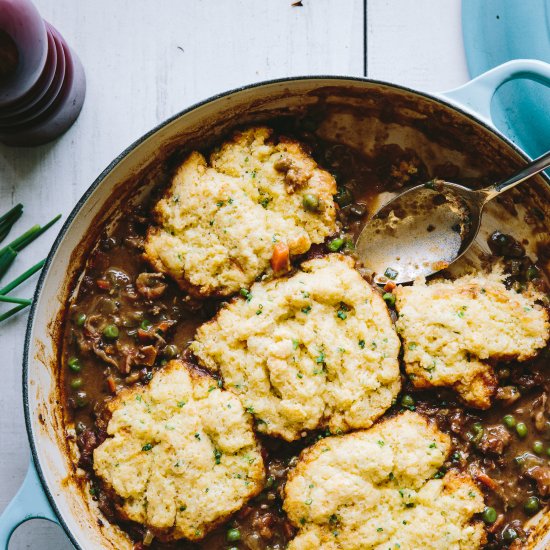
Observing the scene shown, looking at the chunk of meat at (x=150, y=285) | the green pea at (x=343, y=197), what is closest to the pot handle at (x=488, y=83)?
the green pea at (x=343, y=197)

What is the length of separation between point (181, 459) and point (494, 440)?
5.28 ft

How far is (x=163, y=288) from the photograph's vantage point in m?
3.59

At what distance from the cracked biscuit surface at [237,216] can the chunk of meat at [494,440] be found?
4.41 feet

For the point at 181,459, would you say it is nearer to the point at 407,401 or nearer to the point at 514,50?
the point at 407,401

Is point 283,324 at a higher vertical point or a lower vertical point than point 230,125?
lower

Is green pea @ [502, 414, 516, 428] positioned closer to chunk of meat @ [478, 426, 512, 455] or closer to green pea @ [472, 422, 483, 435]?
chunk of meat @ [478, 426, 512, 455]

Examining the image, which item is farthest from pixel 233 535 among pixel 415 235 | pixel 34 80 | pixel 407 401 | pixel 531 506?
pixel 34 80

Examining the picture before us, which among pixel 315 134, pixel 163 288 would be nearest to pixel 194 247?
pixel 163 288

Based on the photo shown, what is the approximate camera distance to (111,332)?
358 centimetres

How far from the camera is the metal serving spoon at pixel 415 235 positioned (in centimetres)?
369

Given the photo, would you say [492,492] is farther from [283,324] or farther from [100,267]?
[100,267]

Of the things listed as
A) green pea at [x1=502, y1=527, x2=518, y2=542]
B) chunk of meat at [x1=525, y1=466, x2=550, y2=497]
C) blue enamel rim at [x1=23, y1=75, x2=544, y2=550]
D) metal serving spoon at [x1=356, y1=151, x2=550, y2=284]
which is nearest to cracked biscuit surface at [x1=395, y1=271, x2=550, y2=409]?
metal serving spoon at [x1=356, y1=151, x2=550, y2=284]

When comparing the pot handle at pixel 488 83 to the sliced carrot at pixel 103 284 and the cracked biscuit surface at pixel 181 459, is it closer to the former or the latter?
the cracked biscuit surface at pixel 181 459

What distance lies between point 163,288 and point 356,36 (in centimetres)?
173
